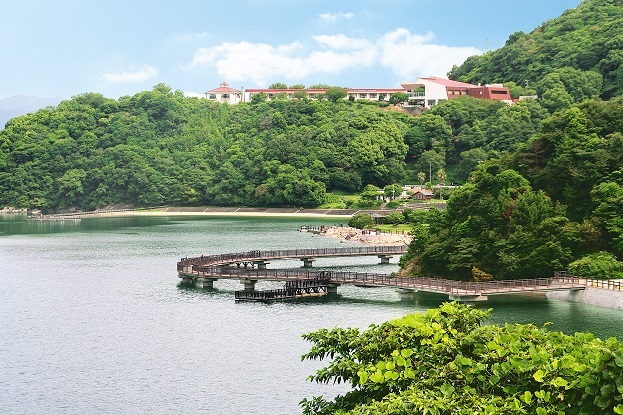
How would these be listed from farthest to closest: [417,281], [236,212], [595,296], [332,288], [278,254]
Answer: [236,212], [278,254], [332,288], [417,281], [595,296]

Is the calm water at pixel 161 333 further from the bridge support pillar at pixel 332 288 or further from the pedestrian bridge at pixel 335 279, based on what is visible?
the pedestrian bridge at pixel 335 279

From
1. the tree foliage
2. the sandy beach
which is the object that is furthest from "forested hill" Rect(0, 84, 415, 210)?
the tree foliage

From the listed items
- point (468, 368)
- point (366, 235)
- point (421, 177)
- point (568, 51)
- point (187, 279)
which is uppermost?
point (568, 51)

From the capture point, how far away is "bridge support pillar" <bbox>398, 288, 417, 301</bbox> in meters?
54.9

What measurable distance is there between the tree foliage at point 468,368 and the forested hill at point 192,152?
392 ft

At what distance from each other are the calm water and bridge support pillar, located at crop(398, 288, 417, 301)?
0.83m

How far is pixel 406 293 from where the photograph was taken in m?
55.5

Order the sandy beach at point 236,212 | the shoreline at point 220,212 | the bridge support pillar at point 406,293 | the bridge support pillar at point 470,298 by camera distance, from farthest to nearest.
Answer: the sandy beach at point 236,212, the shoreline at point 220,212, the bridge support pillar at point 406,293, the bridge support pillar at point 470,298

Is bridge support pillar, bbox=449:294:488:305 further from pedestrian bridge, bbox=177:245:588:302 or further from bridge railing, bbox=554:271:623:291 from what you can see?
bridge railing, bbox=554:271:623:291

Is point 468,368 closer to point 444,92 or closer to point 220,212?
point 220,212

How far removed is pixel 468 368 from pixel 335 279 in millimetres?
38336

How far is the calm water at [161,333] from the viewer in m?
34.7

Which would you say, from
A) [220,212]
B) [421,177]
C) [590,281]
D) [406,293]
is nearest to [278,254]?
[406,293]

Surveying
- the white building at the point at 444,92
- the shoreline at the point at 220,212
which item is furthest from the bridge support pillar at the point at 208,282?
the white building at the point at 444,92
